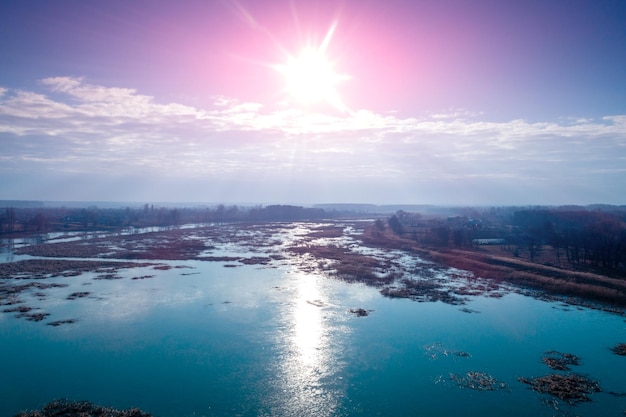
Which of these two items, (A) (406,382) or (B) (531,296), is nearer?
(A) (406,382)

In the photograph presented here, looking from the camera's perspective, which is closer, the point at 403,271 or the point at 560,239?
the point at 403,271

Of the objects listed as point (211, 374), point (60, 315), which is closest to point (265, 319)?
point (211, 374)

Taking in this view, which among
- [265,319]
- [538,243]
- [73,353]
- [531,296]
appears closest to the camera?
[73,353]

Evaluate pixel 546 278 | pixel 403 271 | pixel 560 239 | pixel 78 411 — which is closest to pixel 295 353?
pixel 78 411

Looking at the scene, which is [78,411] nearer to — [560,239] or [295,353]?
[295,353]

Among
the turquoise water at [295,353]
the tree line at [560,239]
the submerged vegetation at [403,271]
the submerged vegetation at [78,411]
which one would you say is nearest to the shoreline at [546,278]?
the submerged vegetation at [403,271]

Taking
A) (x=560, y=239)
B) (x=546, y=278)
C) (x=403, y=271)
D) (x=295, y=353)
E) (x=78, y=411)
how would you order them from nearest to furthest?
(x=78, y=411) → (x=295, y=353) → (x=546, y=278) → (x=403, y=271) → (x=560, y=239)

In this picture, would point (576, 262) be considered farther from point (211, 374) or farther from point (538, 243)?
point (211, 374)

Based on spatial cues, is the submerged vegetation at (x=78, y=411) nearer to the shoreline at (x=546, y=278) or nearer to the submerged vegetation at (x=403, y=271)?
the submerged vegetation at (x=403, y=271)

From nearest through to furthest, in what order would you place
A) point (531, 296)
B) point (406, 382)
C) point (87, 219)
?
point (406, 382) < point (531, 296) < point (87, 219)
